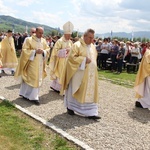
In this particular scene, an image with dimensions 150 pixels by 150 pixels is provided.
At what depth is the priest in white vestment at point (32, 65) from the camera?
8.83m

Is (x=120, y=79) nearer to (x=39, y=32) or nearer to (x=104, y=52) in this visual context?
(x=104, y=52)

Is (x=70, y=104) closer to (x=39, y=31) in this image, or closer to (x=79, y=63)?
(x=79, y=63)

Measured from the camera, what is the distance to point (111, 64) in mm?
18750

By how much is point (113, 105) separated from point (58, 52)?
104 inches

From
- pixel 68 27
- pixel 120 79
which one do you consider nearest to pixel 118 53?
pixel 120 79

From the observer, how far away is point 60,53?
10.0 meters

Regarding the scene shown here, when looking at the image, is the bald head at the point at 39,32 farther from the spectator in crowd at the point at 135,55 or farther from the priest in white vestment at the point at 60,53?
the spectator in crowd at the point at 135,55

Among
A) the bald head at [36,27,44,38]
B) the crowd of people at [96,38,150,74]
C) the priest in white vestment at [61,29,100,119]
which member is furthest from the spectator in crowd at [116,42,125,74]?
the priest in white vestment at [61,29,100,119]

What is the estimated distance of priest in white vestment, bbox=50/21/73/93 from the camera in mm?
9728

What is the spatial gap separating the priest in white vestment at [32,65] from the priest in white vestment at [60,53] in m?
1.01

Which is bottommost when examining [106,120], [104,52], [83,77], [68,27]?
[106,120]

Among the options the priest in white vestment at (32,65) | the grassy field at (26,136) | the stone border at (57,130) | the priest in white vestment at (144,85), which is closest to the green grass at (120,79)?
the priest in white vestment at (144,85)

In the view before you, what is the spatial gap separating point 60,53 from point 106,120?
3.48m

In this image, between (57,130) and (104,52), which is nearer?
(57,130)
